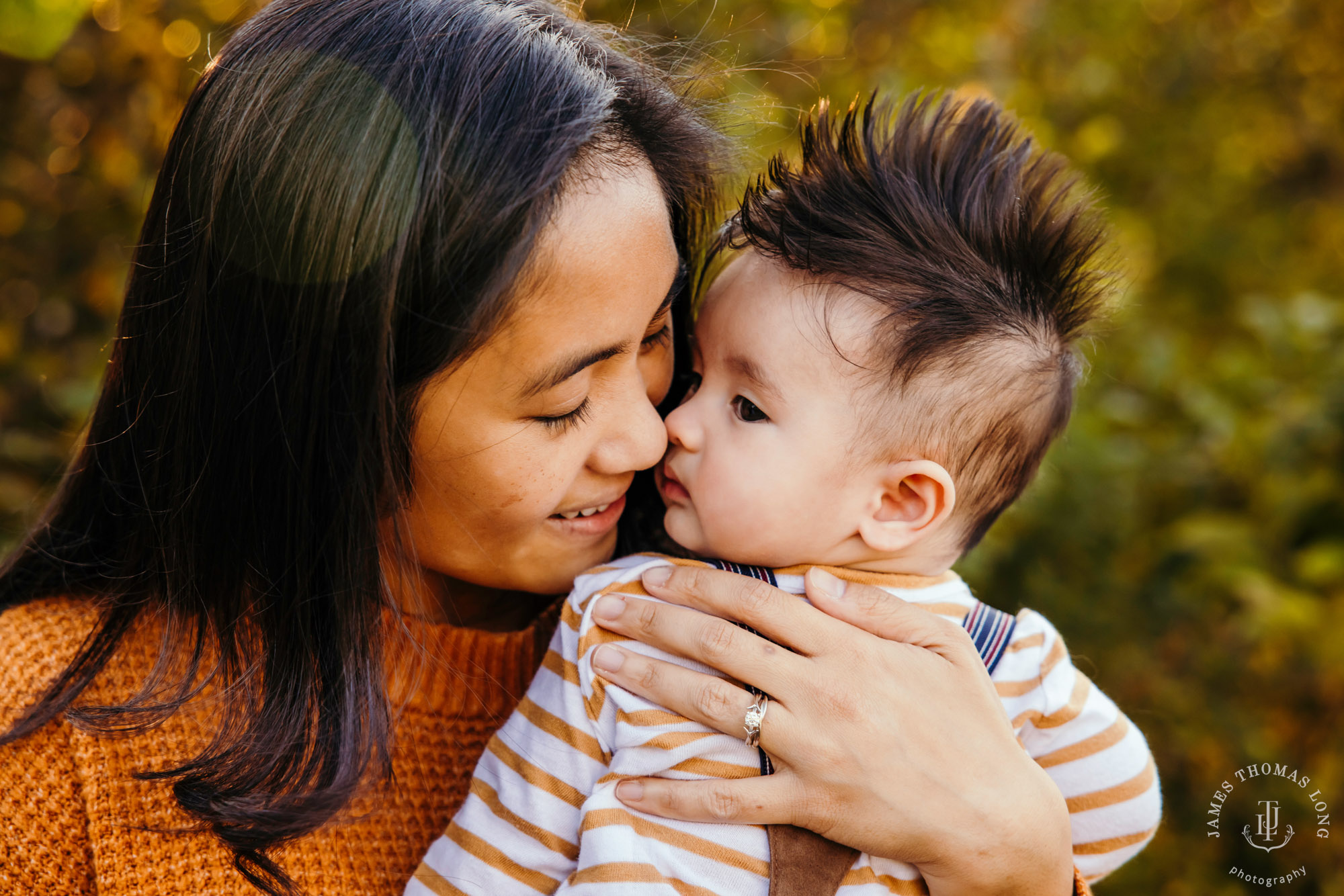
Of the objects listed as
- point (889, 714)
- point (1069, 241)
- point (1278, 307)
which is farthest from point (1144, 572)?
point (889, 714)

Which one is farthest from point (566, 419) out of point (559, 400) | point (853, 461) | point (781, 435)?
point (853, 461)


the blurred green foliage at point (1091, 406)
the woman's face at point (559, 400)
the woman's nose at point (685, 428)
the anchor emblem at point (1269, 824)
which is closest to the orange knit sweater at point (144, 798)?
the woman's face at point (559, 400)

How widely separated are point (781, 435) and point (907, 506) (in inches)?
8.4

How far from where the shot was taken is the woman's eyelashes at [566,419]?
4.29 ft

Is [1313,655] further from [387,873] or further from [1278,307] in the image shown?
[387,873]

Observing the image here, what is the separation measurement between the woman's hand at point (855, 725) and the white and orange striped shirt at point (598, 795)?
0.09 feet

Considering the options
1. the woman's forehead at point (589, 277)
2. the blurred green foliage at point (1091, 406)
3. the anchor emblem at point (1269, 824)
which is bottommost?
the anchor emblem at point (1269, 824)

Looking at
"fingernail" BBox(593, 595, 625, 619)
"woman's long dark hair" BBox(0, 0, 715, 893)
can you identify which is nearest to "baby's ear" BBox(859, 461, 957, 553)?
"fingernail" BBox(593, 595, 625, 619)

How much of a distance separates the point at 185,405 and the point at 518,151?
1.81 ft

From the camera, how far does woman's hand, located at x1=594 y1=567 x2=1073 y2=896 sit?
1.24m

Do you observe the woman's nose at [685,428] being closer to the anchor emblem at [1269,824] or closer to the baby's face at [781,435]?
the baby's face at [781,435]

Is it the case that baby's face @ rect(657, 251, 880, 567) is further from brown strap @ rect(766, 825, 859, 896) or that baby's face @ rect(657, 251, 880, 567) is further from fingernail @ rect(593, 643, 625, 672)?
brown strap @ rect(766, 825, 859, 896)

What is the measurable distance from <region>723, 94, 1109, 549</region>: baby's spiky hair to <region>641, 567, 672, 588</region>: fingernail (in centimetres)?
35

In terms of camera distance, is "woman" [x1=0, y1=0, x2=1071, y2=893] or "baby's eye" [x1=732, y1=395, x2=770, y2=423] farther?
"baby's eye" [x1=732, y1=395, x2=770, y2=423]
